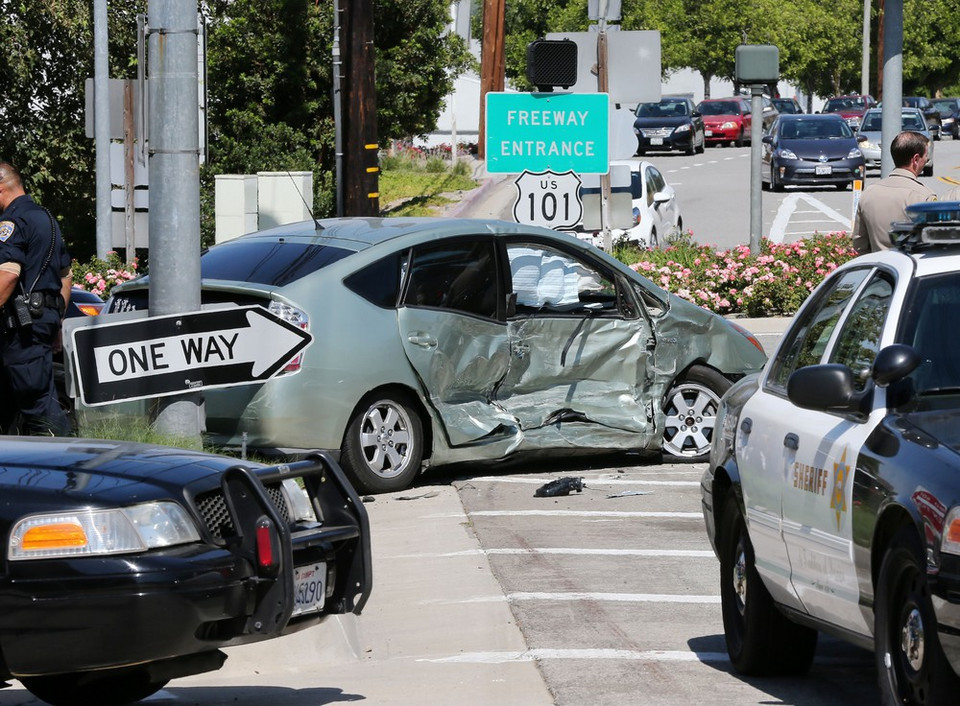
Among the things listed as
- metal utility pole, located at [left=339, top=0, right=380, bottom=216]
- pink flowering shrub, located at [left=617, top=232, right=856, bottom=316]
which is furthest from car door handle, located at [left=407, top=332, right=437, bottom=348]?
pink flowering shrub, located at [left=617, top=232, right=856, bottom=316]

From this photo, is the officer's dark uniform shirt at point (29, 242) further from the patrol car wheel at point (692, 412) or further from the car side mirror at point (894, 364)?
the car side mirror at point (894, 364)

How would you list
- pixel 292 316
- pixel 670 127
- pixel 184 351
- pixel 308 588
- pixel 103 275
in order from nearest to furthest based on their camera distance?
1. pixel 308 588
2. pixel 184 351
3. pixel 292 316
4. pixel 103 275
5. pixel 670 127

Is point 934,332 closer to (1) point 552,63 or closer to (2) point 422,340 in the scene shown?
(2) point 422,340

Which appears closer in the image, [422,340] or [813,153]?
[422,340]

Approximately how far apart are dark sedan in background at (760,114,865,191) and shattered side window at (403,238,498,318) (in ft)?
90.7

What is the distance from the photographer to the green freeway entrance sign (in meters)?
16.1

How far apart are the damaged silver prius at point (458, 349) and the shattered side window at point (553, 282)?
10mm

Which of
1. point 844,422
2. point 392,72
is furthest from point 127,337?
point 392,72

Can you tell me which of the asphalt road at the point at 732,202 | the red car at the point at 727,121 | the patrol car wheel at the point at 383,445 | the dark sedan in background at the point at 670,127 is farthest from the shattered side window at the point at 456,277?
the red car at the point at 727,121

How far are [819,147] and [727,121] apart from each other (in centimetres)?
1712

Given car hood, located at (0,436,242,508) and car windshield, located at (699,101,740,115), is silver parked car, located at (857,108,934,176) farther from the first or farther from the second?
car hood, located at (0,436,242,508)

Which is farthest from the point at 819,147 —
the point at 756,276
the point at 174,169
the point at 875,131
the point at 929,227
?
the point at 929,227

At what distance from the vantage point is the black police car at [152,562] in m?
4.91

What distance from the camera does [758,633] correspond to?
6.51 m
